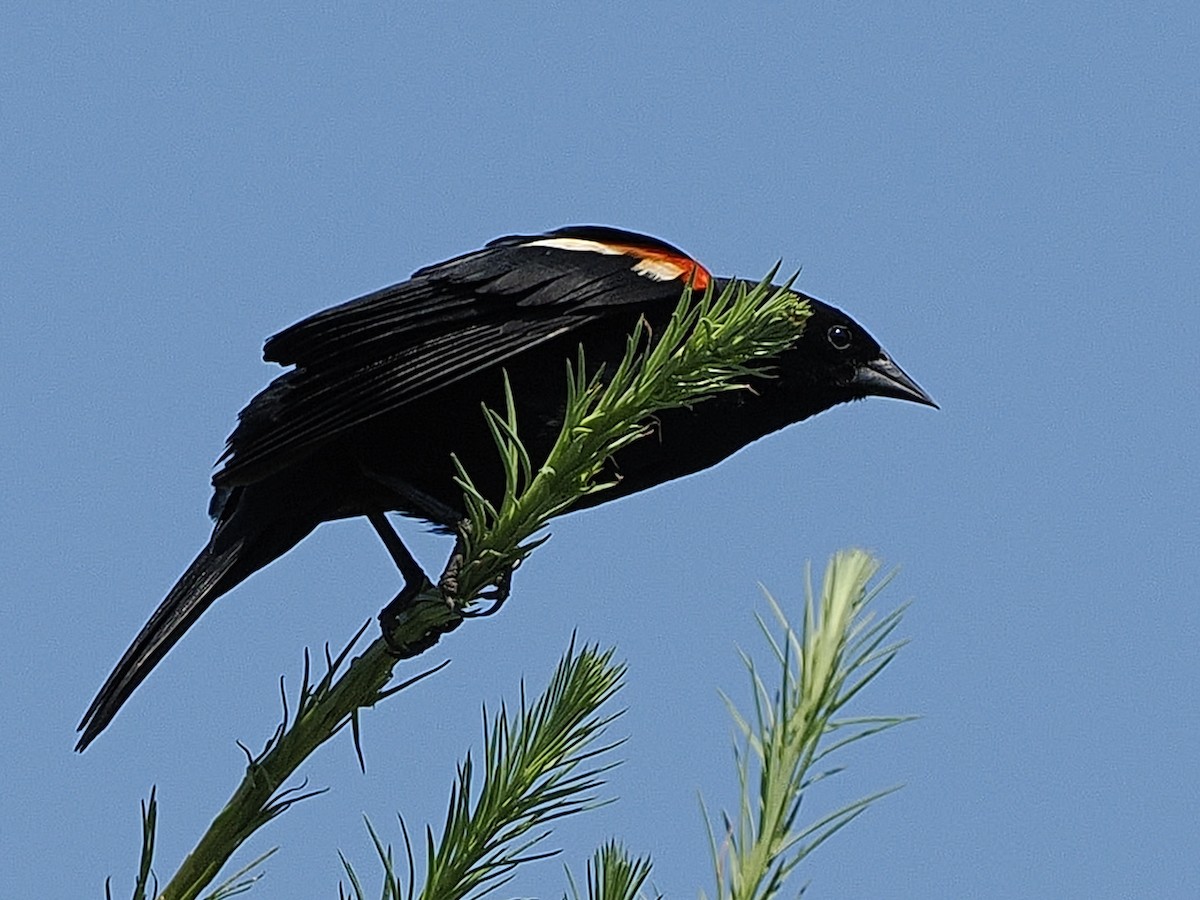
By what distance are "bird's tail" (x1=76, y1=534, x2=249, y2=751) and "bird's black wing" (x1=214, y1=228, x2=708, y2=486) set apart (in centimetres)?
23

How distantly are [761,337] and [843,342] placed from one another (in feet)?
6.19

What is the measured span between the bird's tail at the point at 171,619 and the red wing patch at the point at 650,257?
863 millimetres

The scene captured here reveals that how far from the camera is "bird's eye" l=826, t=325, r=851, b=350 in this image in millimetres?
3396

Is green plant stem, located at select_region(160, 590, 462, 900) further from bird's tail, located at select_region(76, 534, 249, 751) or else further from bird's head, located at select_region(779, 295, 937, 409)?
bird's head, located at select_region(779, 295, 937, 409)

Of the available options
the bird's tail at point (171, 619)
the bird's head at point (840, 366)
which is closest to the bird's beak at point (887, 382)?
the bird's head at point (840, 366)

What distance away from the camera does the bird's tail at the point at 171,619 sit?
249 cm

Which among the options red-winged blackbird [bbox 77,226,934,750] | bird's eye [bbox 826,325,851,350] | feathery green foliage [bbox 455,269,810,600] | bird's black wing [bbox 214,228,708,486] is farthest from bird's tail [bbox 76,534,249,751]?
bird's eye [bbox 826,325,851,350]

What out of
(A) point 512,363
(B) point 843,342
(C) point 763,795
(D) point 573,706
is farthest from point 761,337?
(B) point 843,342

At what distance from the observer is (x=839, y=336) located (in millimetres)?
3408

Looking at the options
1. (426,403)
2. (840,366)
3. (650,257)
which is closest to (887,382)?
(840,366)

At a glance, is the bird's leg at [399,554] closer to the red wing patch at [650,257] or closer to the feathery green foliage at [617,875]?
the red wing patch at [650,257]

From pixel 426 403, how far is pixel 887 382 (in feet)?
3.72

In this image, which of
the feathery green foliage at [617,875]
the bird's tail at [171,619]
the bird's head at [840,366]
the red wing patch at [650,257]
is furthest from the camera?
the bird's head at [840,366]

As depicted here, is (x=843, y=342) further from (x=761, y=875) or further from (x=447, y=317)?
(x=761, y=875)
